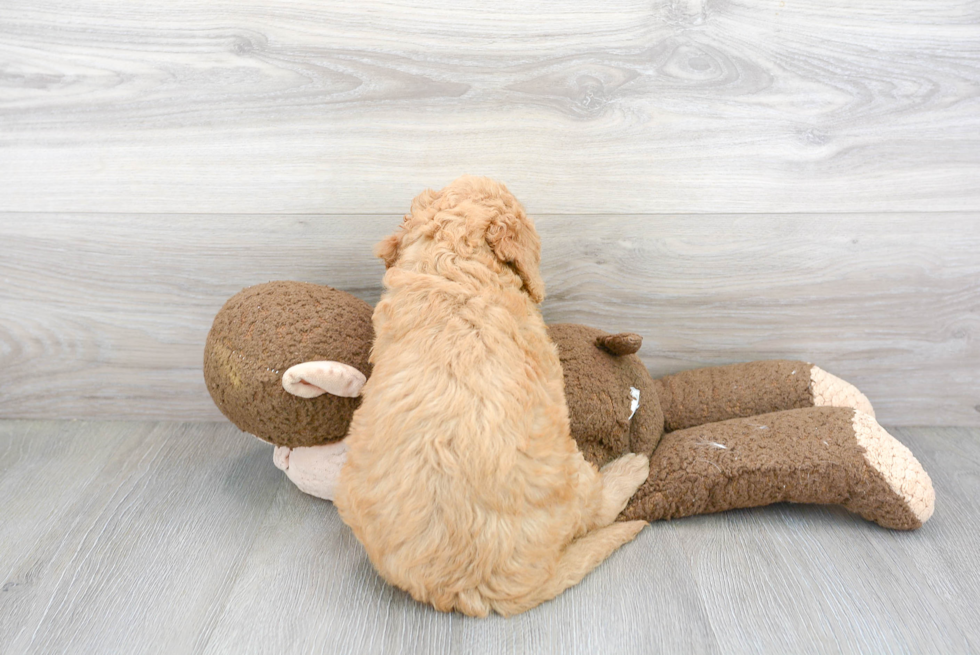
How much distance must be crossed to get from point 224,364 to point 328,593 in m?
0.45

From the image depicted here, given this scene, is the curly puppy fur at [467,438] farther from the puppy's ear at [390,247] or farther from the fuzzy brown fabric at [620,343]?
the fuzzy brown fabric at [620,343]

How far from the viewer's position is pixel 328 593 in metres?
1.06

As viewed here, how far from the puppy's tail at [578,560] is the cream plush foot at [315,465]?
423 millimetres

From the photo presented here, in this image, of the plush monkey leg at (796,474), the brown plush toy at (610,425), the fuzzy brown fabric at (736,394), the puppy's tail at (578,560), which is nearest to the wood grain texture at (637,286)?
the fuzzy brown fabric at (736,394)

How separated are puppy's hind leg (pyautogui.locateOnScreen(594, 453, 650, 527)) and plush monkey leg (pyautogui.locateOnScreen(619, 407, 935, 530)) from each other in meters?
0.02

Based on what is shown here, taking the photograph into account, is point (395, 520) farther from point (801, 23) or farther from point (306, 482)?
point (801, 23)

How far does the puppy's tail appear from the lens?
3.25ft

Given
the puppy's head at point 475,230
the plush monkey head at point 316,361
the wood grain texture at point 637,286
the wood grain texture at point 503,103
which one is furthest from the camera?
the wood grain texture at point 637,286

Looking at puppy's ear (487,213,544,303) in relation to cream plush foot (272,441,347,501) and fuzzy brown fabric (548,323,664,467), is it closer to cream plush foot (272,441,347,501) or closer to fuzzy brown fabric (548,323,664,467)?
fuzzy brown fabric (548,323,664,467)

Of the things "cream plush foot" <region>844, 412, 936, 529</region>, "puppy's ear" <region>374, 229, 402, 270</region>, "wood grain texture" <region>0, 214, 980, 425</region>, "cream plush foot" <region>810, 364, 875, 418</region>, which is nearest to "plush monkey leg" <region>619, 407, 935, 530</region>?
"cream plush foot" <region>844, 412, 936, 529</region>

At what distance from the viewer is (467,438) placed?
93 centimetres

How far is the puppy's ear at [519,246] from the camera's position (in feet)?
3.54

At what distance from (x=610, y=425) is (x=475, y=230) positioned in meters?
0.43

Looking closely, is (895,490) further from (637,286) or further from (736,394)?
(637,286)
